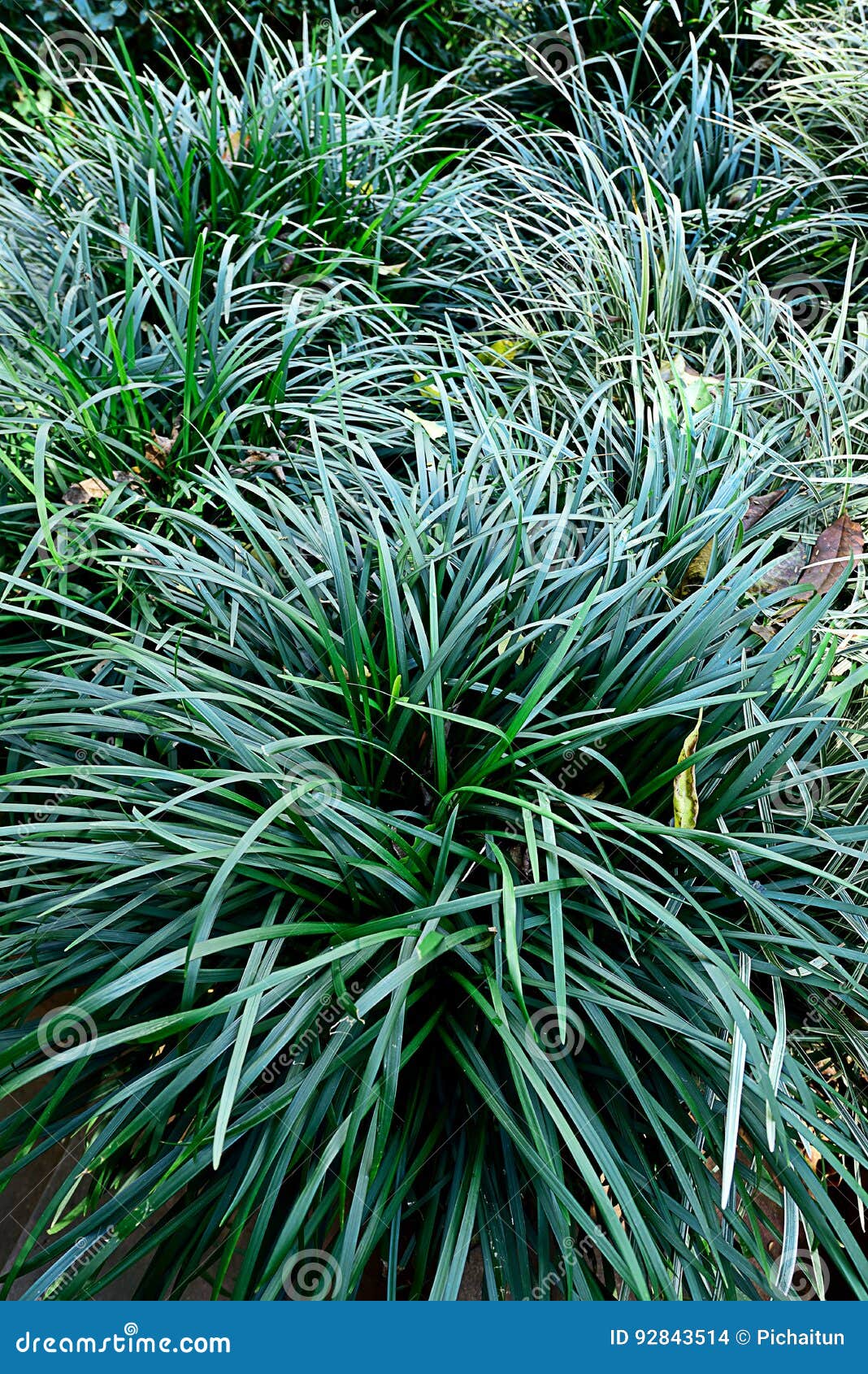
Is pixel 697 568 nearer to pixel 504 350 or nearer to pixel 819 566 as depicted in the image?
pixel 819 566

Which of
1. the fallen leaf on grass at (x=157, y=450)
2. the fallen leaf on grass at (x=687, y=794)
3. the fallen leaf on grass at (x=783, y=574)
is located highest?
the fallen leaf on grass at (x=157, y=450)

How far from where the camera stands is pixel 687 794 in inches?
A: 63.7

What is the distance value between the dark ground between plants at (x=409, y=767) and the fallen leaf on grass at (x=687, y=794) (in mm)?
14

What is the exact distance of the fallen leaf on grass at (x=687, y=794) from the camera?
160 centimetres

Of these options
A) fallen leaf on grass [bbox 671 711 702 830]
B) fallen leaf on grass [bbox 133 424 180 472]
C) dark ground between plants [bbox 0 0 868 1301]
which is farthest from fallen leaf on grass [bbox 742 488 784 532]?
fallen leaf on grass [bbox 133 424 180 472]

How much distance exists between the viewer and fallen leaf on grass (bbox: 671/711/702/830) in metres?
1.60

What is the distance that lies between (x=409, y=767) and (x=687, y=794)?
439 millimetres

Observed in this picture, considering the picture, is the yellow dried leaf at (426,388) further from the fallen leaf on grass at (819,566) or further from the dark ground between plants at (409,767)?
the fallen leaf on grass at (819,566)

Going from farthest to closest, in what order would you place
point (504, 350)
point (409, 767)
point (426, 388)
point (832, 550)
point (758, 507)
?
point (504, 350), point (426, 388), point (758, 507), point (832, 550), point (409, 767)

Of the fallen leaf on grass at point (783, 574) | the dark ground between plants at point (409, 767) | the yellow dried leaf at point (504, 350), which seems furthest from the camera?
the yellow dried leaf at point (504, 350)

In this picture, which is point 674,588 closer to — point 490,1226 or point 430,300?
point 490,1226

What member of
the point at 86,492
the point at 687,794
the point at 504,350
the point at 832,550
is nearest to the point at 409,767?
the point at 687,794

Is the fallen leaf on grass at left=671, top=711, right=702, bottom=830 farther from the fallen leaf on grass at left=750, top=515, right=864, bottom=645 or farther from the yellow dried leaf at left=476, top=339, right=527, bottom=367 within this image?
the yellow dried leaf at left=476, top=339, right=527, bottom=367

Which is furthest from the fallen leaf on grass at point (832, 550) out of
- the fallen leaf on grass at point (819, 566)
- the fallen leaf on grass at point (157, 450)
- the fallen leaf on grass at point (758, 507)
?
the fallen leaf on grass at point (157, 450)
